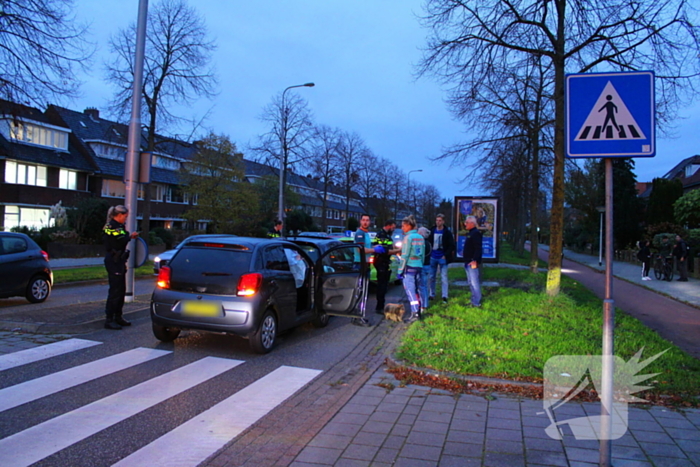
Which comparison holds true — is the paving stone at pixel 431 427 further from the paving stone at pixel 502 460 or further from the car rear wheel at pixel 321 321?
the car rear wheel at pixel 321 321

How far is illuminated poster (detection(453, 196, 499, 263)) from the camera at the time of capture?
1658cm

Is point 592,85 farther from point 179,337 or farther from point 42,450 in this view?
point 179,337

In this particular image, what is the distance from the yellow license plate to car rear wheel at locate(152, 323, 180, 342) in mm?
573

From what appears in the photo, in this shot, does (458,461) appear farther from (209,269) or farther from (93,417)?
(209,269)

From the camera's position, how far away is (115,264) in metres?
7.59

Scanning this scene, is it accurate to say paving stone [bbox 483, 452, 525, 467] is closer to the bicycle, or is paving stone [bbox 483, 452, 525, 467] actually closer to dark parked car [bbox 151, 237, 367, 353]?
dark parked car [bbox 151, 237, 367, 353]

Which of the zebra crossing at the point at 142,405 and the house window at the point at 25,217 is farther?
→ the house window at the point at 25,217

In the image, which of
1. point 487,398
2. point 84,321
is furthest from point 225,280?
point 487,398

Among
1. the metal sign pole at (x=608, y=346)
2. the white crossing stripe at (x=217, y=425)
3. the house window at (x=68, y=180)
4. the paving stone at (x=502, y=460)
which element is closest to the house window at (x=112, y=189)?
the house window at (x=68, y=180)

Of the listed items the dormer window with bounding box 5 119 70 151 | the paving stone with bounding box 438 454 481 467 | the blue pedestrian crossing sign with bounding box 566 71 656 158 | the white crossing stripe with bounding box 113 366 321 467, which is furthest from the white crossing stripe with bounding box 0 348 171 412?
the dormer window with bounding box 5 119 70 151

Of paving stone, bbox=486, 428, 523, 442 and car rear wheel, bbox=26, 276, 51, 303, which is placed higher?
car rear wheel, bbox=26, 276, 51, 303

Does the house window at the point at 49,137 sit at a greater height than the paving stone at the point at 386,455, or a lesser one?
greater

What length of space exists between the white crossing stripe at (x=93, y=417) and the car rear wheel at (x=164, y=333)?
44.2 inches

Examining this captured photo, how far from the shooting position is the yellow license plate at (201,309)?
6.39 m
